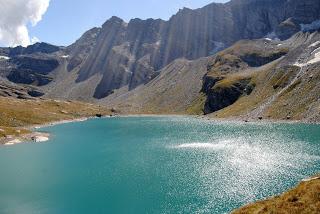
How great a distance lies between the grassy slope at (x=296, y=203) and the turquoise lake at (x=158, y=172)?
2898 cm

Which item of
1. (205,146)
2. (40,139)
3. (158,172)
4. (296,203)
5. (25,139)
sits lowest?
(40,139)

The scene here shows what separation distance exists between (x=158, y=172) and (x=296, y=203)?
65978mm

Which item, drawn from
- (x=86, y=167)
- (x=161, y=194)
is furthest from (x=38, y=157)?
(x=161, y=194)

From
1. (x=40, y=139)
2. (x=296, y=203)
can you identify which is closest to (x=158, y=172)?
(x=296, y=203)

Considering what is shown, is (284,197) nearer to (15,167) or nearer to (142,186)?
(142,186)

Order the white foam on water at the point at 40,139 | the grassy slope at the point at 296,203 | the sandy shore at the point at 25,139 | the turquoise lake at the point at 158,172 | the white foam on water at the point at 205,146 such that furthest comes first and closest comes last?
the white foam on water at the point at 40,139 < the sandy shore at the point at 25,139 < the white foam on water at the point at 205,146 < the turquoise lake at the point at 158,172 < the grassy slope at the point at 296,203

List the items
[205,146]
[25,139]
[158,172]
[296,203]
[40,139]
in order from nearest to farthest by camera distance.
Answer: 1. [296,203]
2. [158,172]
3. [205,146]
4. [25,139]
5. [40,139]

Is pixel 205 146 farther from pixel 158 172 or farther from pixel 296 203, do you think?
pixel 296 203

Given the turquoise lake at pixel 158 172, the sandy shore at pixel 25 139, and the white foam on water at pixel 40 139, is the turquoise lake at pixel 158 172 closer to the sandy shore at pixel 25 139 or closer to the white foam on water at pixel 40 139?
the white foam on water at pixel 40 139

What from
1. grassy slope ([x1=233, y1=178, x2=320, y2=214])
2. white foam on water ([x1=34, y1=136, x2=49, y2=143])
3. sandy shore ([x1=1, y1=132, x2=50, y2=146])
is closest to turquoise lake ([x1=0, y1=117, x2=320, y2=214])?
white foam on water ([x1=34, y1=136, x2=49, y2=143])

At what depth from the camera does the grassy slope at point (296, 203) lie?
110ft

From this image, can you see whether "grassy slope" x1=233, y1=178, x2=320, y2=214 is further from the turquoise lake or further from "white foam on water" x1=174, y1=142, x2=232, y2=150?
"white foam on water" x1=174, y1=142, x2=232, y2=150

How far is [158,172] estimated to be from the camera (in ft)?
325

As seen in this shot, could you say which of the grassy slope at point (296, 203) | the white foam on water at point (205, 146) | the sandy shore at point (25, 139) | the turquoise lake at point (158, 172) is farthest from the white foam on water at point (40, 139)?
the grassy slope at point (296, 203)
